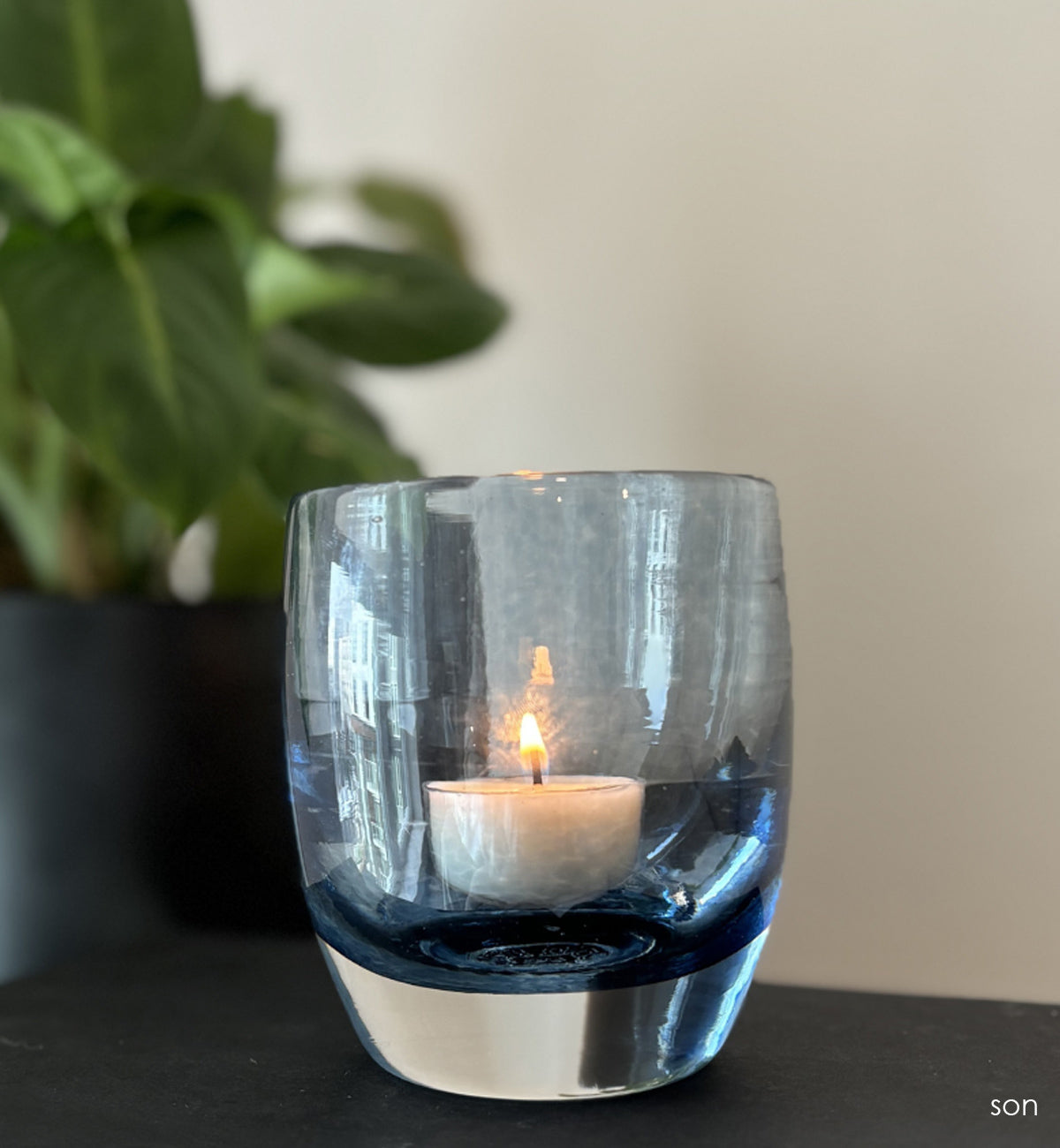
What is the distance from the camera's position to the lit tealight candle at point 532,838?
14.5 inches

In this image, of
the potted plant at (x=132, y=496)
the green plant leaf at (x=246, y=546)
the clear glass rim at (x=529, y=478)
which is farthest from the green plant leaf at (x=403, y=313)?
the clear glass rim at (x=529, y=478)

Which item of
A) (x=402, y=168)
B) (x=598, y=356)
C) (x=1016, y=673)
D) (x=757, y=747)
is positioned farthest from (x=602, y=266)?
(x=757, y=747)

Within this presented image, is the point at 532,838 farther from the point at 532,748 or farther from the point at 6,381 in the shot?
the point at 6,381

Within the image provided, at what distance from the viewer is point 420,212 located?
0.85 metres

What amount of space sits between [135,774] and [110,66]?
40cm

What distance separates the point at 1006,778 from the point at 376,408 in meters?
0.48

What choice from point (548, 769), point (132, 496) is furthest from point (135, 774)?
point (548, 769)

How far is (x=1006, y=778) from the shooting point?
65 cm

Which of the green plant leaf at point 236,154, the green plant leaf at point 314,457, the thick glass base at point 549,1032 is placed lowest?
the thick glass base at point 549,1032

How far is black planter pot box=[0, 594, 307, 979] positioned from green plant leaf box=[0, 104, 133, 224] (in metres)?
0.21

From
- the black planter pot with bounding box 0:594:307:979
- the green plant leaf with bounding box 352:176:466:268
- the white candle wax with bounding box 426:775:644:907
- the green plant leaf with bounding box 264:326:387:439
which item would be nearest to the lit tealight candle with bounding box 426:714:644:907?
the white candle wax with bounding box 426:775:644:907

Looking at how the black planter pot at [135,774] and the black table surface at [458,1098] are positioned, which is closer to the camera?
the black table surface at [458,1098]

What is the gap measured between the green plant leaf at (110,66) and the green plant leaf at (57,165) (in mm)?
Result: 71

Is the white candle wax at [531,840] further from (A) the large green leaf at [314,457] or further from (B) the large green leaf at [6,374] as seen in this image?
(B) the large green leaf at [6,374]
